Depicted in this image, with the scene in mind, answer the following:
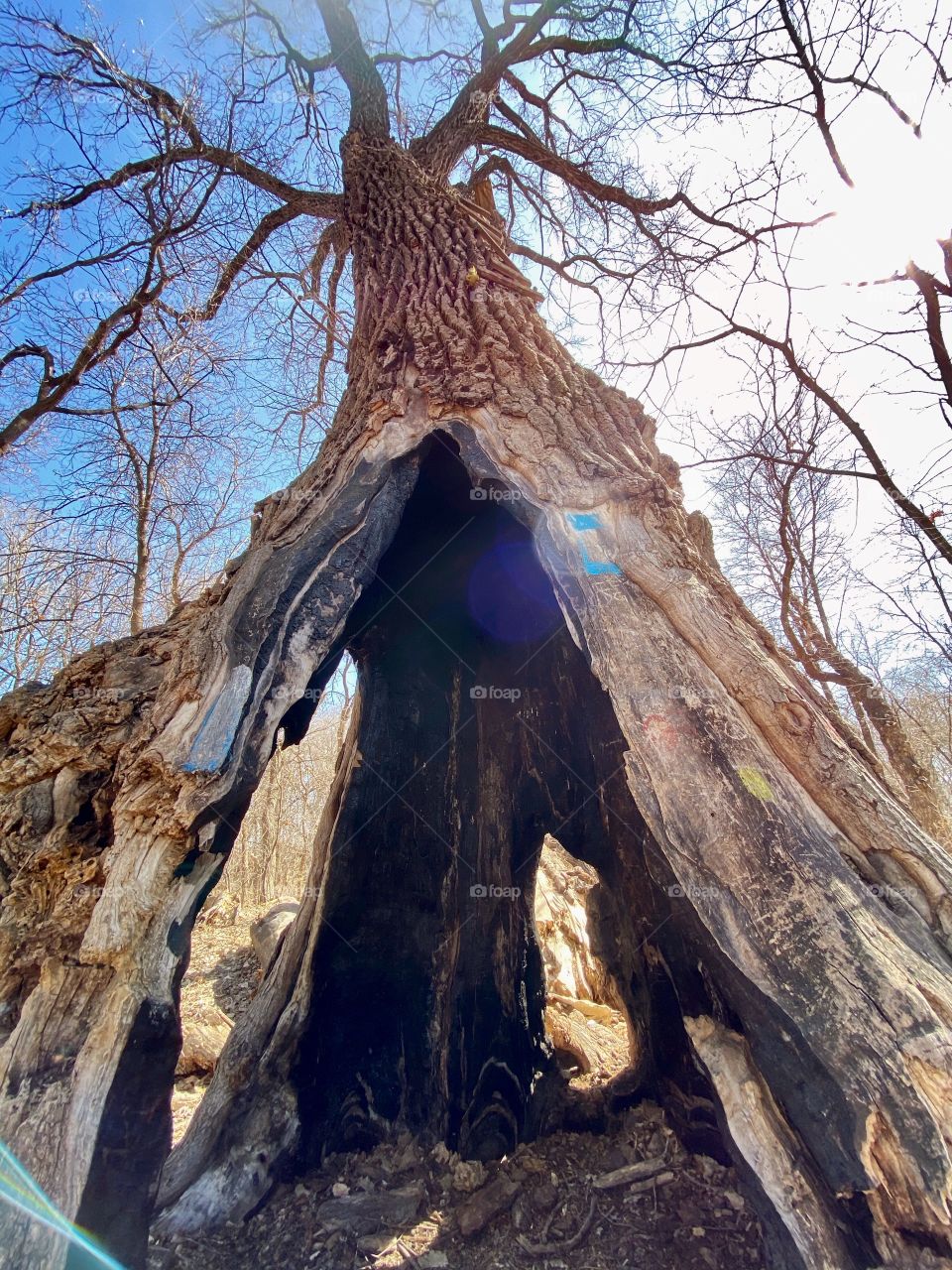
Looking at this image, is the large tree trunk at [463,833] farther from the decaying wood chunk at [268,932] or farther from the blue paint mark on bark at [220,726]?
the decaying wood chunk at [268,932]

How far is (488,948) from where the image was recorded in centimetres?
246

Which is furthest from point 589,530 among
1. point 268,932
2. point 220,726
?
point 268,932

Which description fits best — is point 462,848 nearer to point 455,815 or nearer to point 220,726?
point 455,815

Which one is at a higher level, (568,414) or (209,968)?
(568,414)

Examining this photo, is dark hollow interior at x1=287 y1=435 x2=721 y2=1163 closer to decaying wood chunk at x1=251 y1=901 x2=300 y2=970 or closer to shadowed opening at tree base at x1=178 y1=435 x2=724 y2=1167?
shadowed opening at tree base at x1=178 y1=435 x2=724 y2=1167

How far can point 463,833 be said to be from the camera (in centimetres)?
262

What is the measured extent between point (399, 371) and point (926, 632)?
4.88 meters

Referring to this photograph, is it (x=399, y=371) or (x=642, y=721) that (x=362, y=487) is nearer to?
(x=399, y=371)

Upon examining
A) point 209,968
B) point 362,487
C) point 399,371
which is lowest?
point 209,968

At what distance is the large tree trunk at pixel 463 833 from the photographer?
3.72ft

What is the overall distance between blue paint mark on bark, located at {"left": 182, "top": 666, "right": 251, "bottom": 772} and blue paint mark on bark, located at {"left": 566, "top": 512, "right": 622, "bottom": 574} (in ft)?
3.16

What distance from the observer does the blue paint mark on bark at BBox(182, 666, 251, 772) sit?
4.85 ft

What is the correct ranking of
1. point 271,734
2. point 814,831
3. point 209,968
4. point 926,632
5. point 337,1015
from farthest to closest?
point 209,968 → point 926,632 → point 337,1015 → point 271,734 → point 814,831

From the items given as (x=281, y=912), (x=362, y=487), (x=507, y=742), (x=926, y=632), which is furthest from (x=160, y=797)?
(x=926, y=632)
